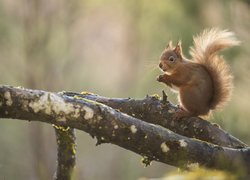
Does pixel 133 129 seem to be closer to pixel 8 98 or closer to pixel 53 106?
pixel 53 106

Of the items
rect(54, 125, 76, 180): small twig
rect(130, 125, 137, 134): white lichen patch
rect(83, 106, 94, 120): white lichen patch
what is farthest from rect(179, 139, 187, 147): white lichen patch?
rect(54, 125, 76, 180): small twig

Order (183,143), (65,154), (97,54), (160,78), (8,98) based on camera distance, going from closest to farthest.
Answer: (8,98) → (183,143) → (65,154) → (160,78) → (97,54)

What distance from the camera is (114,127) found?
2.25 metres

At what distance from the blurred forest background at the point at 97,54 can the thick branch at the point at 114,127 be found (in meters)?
4.72

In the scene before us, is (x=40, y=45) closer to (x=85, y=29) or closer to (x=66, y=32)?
(x=66, y=32)

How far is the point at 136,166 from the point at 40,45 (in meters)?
3.71

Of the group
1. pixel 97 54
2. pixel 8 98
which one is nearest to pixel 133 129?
pixel 8 98

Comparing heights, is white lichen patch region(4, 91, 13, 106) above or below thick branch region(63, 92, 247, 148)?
below

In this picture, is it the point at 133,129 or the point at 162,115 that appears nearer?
the point at 133,129

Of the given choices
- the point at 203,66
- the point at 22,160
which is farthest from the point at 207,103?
the point at 22,160

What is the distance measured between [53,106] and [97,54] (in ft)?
43.2

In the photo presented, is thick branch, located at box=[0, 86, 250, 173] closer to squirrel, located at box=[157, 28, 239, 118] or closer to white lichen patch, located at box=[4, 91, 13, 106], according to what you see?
white lichen patch, located at box=[4, 91, 13, 106]

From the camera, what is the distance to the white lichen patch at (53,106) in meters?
A: 2.20

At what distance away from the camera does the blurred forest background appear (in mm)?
9281
